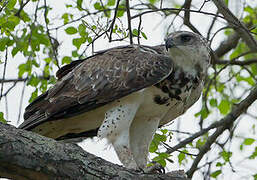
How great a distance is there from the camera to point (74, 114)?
5.13 metres

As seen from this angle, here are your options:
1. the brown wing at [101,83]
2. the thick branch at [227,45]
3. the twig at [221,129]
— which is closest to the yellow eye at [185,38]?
the brown wing at [101,83]

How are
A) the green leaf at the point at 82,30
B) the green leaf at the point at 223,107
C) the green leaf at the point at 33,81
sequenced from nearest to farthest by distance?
1. the green leaf at the point at 82,30
2. the green leaf at the point at 33,81
3. the green leaf at the point at 223,107

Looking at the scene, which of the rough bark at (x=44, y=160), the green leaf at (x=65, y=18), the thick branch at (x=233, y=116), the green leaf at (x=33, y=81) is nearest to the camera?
the rough bark at (x=44, y=160)

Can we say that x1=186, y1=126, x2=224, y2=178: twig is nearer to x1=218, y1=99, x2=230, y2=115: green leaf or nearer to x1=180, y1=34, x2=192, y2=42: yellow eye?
x1=218, y1=99, x2=230, y2=115: green leaf

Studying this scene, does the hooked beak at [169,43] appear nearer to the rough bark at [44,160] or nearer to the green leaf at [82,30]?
the green leaf at [82,30]

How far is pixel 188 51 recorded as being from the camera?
5270mm

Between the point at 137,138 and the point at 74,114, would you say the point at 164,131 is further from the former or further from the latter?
the point at 74,114

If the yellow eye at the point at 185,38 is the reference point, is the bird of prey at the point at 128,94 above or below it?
below

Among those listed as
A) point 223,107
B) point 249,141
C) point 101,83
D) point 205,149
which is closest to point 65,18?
point 101,83

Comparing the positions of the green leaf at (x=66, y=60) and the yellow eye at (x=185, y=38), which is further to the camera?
the green leaf at (x=66, y=60)

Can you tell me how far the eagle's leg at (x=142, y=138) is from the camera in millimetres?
5441

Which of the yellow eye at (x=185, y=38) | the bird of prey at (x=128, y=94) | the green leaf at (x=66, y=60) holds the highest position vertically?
the green leaf at (x=66, y=60)

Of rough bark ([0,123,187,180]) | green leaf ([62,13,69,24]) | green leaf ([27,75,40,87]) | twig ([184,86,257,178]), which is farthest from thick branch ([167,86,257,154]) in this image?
green leaf ([62,13,69,24])

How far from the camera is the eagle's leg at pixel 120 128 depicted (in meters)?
5.00
